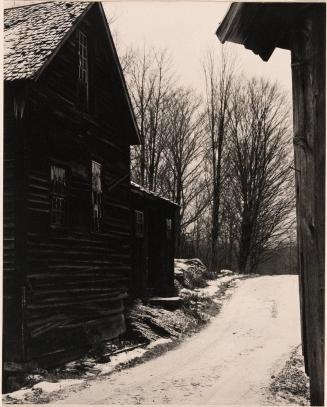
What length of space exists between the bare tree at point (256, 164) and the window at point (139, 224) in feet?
51.5

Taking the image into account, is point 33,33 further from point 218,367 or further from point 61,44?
point 218,367

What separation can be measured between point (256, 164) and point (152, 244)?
1492 centimetres

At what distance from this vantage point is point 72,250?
1047 centimetres

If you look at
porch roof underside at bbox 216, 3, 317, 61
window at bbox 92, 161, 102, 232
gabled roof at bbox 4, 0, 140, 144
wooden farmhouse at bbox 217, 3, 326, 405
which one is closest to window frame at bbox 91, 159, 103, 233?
window at bbox 92, 161, 102, 232

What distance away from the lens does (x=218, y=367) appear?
9.90 m

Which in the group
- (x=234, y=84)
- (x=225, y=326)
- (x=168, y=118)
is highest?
(x=234, y=84)

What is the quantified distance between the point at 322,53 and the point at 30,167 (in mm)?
6094

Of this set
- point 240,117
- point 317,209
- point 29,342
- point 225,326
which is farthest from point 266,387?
point 240,117

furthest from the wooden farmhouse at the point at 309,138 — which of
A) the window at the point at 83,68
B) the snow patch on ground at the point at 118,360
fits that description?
the window at the point at 83,68

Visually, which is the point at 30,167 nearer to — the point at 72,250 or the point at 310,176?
the point at 72,250

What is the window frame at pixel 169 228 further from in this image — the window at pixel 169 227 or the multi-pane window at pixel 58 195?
the multi-pane window at pixel 58 195

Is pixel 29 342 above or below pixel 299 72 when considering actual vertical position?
below

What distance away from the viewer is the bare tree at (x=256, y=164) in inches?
1206

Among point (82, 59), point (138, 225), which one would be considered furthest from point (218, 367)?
point (138, 225)
